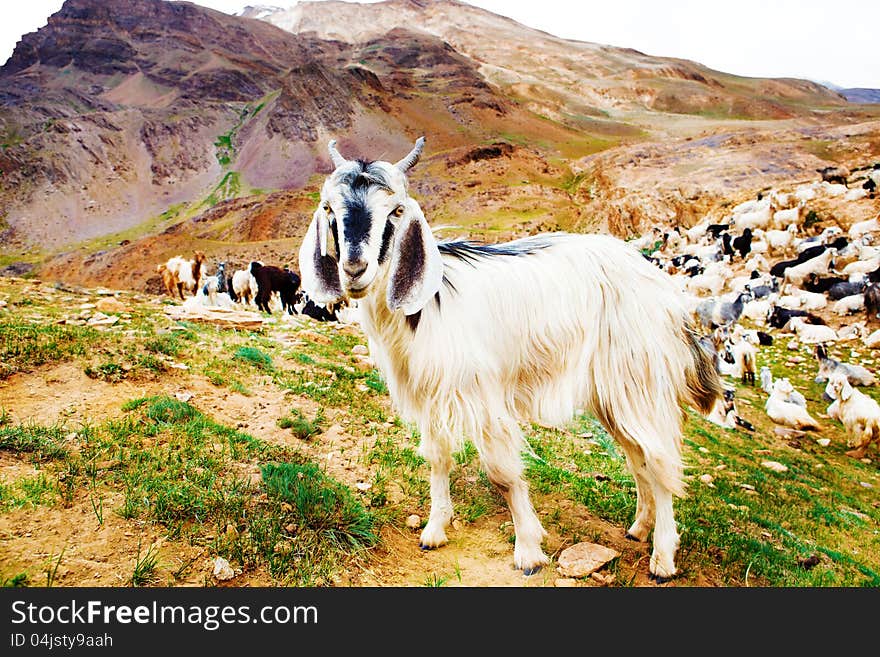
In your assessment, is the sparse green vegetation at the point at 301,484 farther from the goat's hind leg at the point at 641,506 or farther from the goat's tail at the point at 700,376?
the goat's tail at the point at 700,376

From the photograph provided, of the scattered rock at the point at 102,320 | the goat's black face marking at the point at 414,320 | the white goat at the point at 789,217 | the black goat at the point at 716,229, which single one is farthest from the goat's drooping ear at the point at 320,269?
the black goat at the point at 716,229

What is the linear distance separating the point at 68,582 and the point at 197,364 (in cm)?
358

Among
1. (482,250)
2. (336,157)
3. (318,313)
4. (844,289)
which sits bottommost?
(318,313)

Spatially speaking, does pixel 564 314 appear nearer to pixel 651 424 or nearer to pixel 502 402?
pixel 502 402

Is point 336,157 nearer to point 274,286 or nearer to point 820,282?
point 274,286

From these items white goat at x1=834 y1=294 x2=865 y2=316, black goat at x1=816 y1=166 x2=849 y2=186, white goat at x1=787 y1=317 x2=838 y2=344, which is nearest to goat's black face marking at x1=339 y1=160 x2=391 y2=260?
white goat at x1=787 y1=317 x2=838 y2=344

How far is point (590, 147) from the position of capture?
66688 millimetres

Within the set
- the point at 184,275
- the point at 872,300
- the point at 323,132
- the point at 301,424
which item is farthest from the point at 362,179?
the point at 323,132

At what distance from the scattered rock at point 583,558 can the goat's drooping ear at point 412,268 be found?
1940 mm

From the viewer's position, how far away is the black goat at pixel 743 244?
20922mm

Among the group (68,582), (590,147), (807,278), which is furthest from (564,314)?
(590,147)

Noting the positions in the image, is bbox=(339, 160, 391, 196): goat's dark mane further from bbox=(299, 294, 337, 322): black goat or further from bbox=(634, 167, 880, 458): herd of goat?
bbox=(299, 294, 337, 322): black goat

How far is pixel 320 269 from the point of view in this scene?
2.96 metres

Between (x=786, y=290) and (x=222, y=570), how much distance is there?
770 inches
